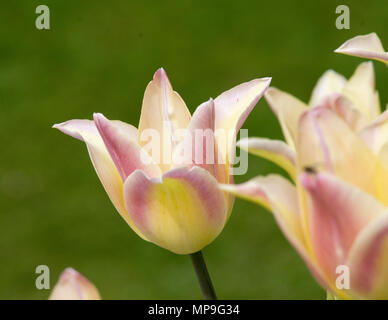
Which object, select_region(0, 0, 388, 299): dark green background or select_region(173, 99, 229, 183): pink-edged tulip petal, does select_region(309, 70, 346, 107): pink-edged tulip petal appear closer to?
select_region(173, 99, 229, 183): pink-edged tulip petal

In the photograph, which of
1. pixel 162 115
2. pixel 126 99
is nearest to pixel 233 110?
pixel 162 115

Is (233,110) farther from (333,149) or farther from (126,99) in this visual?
(126,99)

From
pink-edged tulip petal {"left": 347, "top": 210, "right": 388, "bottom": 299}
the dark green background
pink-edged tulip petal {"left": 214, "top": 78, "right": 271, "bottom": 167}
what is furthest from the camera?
the dark green background

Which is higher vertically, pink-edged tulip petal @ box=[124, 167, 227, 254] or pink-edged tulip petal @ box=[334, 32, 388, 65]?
pink-edged tulip petal @ box=[334, 32, 388, 65]

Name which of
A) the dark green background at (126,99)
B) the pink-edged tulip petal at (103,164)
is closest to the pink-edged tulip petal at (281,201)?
the pink-edged tulip petal at (103,164)

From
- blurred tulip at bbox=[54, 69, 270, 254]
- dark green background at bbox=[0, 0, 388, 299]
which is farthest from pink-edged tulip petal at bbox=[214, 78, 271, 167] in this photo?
dark green background at bbox=[0, 0, 388, 299]

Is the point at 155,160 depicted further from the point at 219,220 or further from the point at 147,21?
the point at 147,21

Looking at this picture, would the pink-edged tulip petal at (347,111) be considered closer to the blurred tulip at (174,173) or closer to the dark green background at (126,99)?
the blurred tulip at (174,173)
